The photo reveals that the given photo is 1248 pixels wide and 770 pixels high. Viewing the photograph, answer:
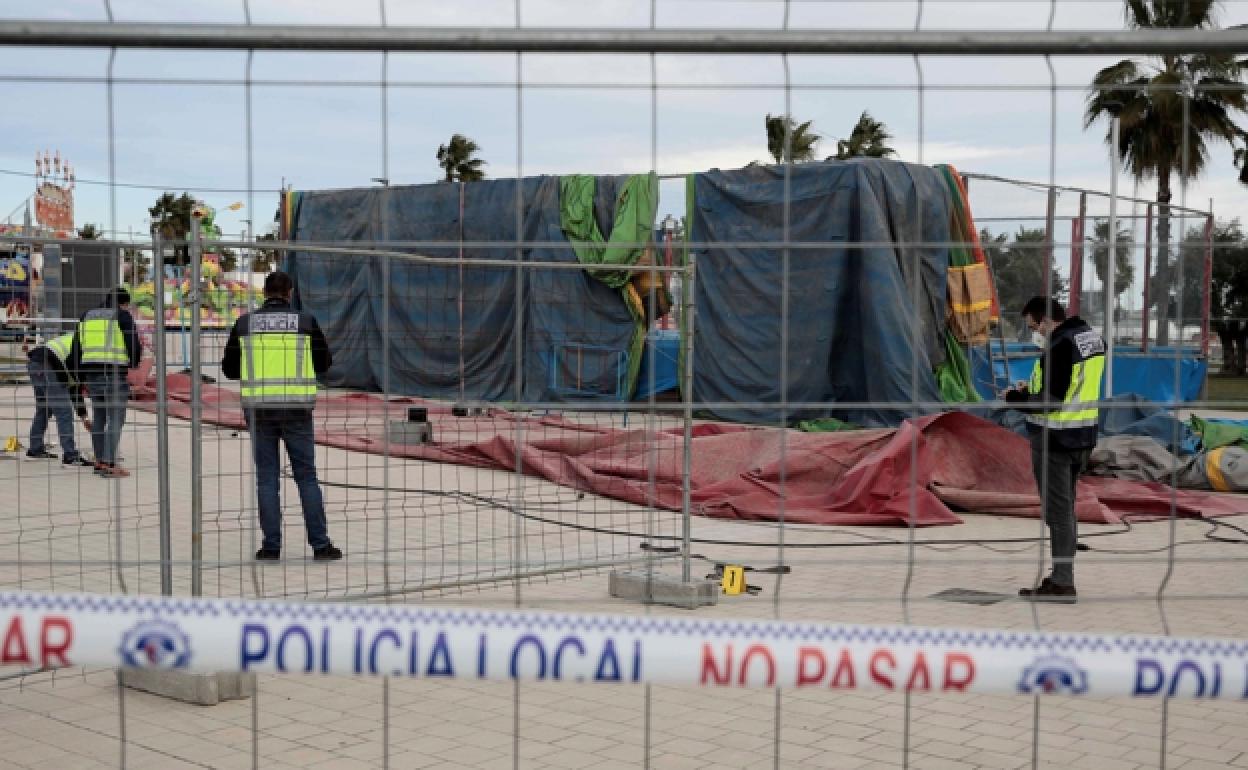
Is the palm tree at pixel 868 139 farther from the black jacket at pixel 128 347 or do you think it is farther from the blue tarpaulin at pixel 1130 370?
the black jacket at pixel 128 347

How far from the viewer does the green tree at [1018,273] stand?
5.53m

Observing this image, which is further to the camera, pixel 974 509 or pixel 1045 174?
pixel 974 509

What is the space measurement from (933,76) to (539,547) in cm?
681

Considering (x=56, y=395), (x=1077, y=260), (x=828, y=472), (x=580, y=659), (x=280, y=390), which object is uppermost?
(x=1077, y=260)

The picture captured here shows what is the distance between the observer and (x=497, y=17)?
358 centimetres

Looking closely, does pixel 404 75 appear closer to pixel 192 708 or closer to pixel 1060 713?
pixel 192 708

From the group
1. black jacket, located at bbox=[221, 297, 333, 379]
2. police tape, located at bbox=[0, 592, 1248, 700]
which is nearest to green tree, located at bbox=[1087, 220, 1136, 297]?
police tape, located at bbox=[0, 592, 1248, 700]

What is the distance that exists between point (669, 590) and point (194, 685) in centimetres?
296

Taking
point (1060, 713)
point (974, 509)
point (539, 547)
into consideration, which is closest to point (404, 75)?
point (1060, 713)

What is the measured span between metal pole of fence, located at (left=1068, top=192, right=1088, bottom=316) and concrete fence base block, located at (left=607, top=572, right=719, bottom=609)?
267 centimetres

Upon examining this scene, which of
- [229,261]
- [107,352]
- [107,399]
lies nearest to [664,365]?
[107,352]

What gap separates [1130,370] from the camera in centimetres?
987

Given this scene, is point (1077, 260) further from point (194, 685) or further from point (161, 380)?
point (194, 685)

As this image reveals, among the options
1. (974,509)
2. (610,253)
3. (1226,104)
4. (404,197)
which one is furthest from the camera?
(974,509)
